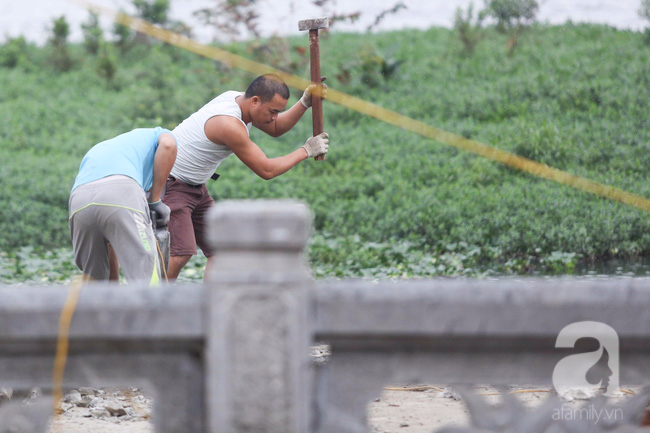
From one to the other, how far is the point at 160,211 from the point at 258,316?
2.43 metres

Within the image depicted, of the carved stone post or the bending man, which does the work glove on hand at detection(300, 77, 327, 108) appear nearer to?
the bending man

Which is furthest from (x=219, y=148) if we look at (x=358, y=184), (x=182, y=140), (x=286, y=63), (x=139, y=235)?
(x=286, y=63)

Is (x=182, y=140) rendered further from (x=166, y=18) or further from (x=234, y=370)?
(x=166, y=18)

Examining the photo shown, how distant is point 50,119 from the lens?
516 inches

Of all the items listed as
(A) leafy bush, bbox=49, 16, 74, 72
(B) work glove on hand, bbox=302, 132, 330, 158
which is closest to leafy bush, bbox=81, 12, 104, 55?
(A) leafy bush, bbox=49, 16, 74, 72

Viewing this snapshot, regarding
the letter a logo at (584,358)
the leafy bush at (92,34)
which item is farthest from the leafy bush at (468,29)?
the letter a logo at (584,358)

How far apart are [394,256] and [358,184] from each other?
2139 mm

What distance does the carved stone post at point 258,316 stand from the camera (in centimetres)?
189

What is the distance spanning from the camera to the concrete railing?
1.91 metres

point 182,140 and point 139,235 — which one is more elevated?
point 182,140

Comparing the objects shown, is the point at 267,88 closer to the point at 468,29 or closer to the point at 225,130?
the point at 225,130

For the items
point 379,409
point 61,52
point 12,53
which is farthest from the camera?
point 12,53

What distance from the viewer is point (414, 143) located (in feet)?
35.4

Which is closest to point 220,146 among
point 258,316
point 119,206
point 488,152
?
point 119,206
